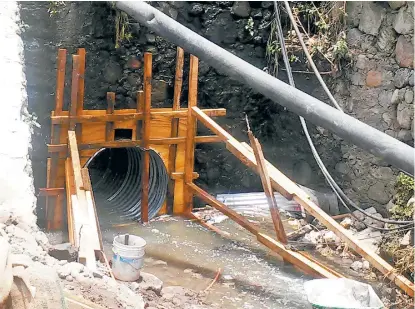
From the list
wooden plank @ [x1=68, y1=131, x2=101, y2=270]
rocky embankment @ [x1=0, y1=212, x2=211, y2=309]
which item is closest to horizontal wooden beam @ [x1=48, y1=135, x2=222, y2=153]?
wooden plank @ [x1=68, y1=131, x2=101, y2=270]

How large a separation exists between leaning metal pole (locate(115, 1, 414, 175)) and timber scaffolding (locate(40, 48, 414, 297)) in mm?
1970

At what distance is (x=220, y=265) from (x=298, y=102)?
3747 mm

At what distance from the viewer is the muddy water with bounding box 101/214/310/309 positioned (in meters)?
5.51

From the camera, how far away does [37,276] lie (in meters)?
1.89

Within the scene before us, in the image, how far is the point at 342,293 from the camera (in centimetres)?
494

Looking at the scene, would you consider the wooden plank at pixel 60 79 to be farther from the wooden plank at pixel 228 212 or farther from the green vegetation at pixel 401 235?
the green vegetation at pixel 401 235

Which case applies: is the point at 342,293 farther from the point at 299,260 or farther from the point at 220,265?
the point at 220,265

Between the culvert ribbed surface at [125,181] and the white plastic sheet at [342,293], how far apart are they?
2.99 m

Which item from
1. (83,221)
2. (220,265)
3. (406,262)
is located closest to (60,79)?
(83,221)

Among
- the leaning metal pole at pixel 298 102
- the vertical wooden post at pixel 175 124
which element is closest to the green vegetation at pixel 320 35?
the vertical wooden post at pixel 175 124

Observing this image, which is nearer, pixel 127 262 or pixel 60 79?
pixel 127 262

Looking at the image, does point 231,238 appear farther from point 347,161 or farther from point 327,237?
point 347,161

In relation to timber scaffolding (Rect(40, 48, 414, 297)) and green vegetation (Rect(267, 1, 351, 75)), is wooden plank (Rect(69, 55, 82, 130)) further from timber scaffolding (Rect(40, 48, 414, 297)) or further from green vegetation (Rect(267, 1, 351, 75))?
green vegetation (Rect(267, 1, 351, 75))

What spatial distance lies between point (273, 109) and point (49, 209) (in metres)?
3.54
